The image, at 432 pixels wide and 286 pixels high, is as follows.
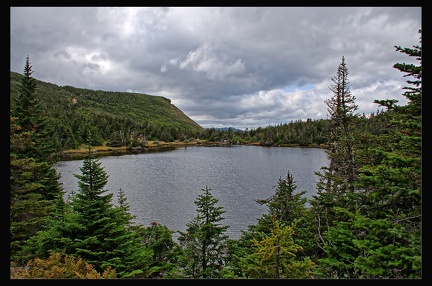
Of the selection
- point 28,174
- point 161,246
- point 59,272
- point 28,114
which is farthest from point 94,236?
point 28,114

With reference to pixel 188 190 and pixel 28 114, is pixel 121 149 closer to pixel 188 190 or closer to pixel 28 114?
pixel 188 190

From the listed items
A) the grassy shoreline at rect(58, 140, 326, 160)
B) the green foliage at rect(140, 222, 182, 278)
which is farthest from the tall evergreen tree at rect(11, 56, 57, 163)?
the grassy shoreline at rect(58, 140, 326, 160)

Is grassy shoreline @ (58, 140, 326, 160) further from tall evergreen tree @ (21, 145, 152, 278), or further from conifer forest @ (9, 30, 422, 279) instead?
tall evergreen tree @ (21, 145, 152, 278)

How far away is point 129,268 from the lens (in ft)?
31.7

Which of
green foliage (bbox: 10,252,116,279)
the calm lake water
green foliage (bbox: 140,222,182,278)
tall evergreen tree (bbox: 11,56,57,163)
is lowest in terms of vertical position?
the calm lake water

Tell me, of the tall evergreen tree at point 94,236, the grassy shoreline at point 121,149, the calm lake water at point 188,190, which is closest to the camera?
the tall evergreen tree at point 94,236

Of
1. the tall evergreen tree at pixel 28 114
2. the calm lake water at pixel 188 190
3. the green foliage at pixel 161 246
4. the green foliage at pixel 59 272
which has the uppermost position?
the tall evergreen tree at pixel 28 114

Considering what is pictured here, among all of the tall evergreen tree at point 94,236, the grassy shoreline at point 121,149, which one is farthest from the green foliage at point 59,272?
the grassy shoreline at point 121,149

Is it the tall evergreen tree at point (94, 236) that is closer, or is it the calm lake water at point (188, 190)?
the tall evergreen tree at point (94, 236)

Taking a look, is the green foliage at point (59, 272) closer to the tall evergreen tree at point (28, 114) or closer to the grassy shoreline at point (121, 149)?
the tall evergreen tree at point (28, 114)

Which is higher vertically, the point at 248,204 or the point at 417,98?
the point at 417,98
